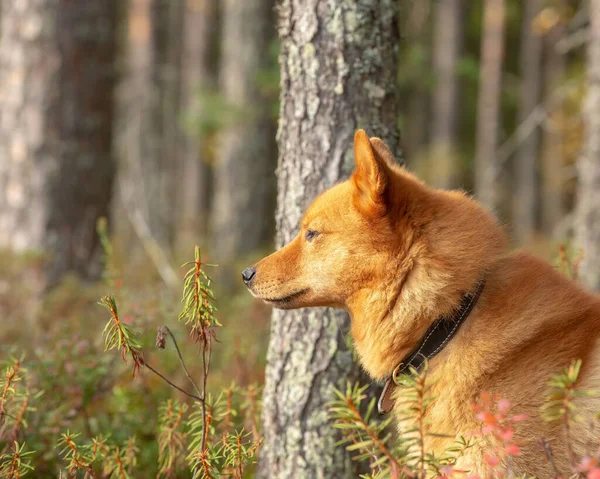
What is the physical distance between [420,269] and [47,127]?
5.44m

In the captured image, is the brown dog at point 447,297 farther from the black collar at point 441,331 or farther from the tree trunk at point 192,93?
the tree trunk at point 192,93

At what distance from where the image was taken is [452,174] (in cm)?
1897

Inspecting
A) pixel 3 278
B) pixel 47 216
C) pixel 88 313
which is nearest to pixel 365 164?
pixel 88 313

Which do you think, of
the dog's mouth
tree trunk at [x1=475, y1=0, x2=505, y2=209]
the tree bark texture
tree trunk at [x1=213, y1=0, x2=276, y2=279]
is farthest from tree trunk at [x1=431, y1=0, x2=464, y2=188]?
the dog's mouth

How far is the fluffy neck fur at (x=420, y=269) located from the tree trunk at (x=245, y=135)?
790cm

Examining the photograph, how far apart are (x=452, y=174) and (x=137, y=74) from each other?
934cm

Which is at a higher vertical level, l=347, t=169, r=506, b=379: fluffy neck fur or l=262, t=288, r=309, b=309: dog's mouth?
l=347, t=169, r=506, b=379: fluffy neck fur

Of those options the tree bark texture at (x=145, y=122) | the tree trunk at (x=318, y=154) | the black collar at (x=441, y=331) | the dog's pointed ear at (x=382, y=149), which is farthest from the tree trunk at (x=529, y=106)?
the black collar at (x=441, y=331)

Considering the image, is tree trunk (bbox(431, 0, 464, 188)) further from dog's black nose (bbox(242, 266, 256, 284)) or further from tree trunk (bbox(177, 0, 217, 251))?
dog's black nose (bbox(242, 266, 256, 284))

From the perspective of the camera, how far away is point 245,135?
11.1 meters

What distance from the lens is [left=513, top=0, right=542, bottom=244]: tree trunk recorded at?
23.3 metres

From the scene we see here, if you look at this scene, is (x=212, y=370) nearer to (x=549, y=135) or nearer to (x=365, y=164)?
(x=365, y=164)

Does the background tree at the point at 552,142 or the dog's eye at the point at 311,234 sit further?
the background tree at the point at 552,142

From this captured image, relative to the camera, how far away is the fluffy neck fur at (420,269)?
292cm
